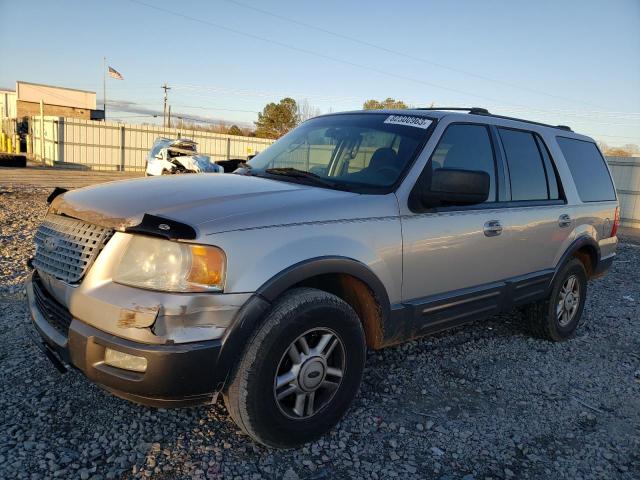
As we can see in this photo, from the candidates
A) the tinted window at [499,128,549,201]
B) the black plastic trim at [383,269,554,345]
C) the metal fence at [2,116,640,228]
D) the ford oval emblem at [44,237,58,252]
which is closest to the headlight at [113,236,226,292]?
the ford oval emblem at [44,237,58,252]

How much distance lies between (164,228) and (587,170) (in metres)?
4.29

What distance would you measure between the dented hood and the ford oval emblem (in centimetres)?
16

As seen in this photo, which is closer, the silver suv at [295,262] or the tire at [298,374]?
the silver suv at [295,262]

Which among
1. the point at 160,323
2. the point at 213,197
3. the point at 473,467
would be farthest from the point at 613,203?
the point at 160,323

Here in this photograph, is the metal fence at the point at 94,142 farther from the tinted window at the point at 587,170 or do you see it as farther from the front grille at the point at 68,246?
the front grille at the point at 68,246

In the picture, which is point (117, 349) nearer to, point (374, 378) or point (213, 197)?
point (213, 197)

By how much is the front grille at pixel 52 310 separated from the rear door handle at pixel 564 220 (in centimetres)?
383

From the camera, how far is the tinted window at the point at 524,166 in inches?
153

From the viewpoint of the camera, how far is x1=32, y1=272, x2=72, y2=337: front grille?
2367 mm

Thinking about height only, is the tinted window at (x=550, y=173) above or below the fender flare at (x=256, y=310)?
above

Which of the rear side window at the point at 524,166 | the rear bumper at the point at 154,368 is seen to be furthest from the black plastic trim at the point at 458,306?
the rear bumper at the point at 154,368

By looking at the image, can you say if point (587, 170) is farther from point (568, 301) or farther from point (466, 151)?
point (466, 151)

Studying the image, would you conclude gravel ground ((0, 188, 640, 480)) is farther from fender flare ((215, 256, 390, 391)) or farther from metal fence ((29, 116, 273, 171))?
metal fence ((29, 116, 273, 171))

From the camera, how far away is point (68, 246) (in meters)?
2.46
